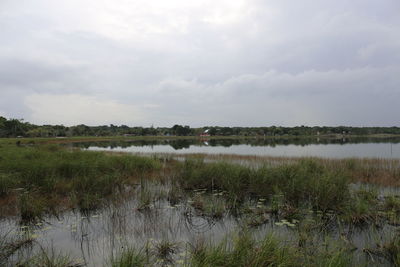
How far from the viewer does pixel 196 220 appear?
6418mm

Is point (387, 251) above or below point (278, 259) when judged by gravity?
below

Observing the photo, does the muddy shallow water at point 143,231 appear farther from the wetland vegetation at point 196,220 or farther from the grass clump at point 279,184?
the grass clump at point 279,184

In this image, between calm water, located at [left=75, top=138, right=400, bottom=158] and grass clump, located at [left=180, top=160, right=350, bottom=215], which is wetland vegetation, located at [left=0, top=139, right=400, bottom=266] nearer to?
grass clump, located at [left=180, top=160, right=350, bottom=215]

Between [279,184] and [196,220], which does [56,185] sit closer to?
[196,220]

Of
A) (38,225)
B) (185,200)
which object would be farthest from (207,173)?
(38,225)

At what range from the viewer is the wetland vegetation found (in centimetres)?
408

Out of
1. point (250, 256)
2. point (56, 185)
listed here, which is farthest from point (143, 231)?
point (56, 185)

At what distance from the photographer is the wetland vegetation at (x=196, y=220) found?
408 cm

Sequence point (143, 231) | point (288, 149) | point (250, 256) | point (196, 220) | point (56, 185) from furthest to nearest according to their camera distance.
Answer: point (288, 149) → point (56, 185) → point (196, 220) → point (143, 231) → point (250, 256)

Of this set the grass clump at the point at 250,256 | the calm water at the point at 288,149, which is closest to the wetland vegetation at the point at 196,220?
the grass clump at the point at 250,256

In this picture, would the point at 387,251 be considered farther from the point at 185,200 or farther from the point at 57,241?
the point at 57,241

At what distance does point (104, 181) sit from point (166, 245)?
5569 millimetres

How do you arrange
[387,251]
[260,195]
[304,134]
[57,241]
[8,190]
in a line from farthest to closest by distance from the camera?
[304,134], [260,195], [8,190], [57,241], [387,251]

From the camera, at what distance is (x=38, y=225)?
6.00 m
